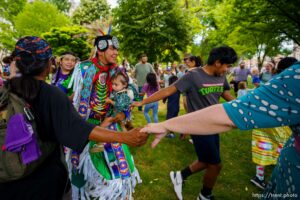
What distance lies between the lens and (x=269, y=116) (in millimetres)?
1299

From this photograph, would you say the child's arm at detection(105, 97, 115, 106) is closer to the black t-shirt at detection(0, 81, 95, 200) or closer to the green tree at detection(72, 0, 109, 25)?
the black t-shirt at detection(0, 81, 95, 200)

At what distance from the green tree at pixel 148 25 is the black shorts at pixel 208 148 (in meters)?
13.1

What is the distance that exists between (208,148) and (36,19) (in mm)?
30173

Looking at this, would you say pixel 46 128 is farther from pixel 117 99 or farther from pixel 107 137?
pixel 117 99

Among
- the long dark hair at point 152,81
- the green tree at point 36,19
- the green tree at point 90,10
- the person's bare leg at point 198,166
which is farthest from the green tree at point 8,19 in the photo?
the person's bare leg at point 198,166

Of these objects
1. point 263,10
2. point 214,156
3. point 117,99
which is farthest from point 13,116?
point 263,10

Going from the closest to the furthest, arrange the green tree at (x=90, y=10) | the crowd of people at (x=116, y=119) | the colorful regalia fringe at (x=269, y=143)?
the crowd of people at (x=116, y=119) → the colorful regalia fringe at (x=269, y=143) → the green tree at (x=90, y=10)

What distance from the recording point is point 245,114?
1340mm

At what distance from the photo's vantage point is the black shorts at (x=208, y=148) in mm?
3342

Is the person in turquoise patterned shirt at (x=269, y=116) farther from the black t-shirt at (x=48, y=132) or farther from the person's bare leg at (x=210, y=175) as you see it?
the person's bare leg at (x=210, y=175)

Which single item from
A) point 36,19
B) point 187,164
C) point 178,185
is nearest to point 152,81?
point 187,164

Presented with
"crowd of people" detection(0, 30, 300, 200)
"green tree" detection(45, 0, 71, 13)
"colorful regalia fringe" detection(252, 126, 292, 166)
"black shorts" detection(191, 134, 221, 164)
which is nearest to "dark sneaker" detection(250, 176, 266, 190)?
"crowd of people" detection(0, 30, 300, 200)

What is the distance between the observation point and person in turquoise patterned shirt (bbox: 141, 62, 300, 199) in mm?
1270

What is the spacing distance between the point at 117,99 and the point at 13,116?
1584 mm
